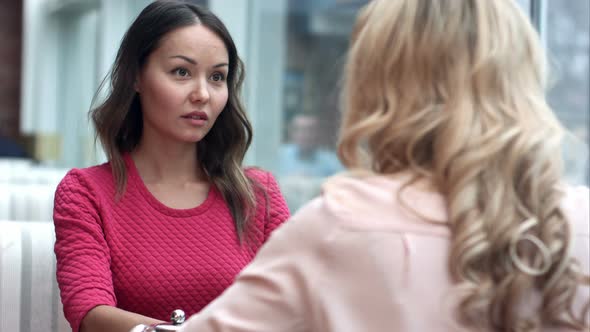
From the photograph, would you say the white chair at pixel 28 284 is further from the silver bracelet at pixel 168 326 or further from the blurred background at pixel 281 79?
the silver bracelet at pixel 168 326

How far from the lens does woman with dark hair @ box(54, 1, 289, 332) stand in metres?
1.60

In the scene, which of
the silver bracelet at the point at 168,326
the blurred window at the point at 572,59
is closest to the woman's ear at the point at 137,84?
the silver bracelet at the point at 168,326

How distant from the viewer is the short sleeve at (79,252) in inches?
58.3

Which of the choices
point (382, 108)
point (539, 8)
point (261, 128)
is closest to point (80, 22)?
point (261, 128)

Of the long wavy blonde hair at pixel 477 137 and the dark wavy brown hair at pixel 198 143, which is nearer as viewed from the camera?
the long wavy blonde hair at pixel 477 137

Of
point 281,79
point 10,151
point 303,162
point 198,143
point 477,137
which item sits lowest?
point 10,151

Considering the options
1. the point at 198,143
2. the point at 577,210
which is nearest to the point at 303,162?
the point at 198,143

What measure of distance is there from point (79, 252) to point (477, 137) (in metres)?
0.85

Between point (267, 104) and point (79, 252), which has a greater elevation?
point (79, 252)

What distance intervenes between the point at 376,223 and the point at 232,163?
94cm

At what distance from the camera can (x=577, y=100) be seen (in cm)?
211

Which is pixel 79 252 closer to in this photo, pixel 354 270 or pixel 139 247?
pixel 139 247

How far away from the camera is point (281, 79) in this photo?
141 inches

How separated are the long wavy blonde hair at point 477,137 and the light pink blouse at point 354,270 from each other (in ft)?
0.09
